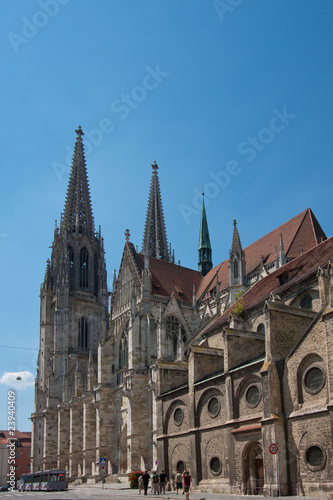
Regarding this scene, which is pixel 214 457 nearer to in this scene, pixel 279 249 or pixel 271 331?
pixel 271 331

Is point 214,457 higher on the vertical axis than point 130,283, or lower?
lower

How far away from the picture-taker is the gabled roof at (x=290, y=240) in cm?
3891

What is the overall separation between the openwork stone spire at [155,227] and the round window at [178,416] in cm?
3732

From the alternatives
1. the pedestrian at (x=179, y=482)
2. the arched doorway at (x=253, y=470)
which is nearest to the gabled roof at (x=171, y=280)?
the pedestrian at (x=179, y=482)

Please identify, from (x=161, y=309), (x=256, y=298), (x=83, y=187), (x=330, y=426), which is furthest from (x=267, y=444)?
(x=83, y=187)

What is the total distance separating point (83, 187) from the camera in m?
69.8

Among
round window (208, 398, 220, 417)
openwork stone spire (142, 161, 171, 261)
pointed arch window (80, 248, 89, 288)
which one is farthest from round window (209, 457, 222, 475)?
A: pointed arch window (80, 248, 89, 288)

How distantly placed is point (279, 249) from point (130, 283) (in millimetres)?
14653

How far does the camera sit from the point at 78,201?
68438 mm

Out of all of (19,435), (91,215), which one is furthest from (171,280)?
(19,435)

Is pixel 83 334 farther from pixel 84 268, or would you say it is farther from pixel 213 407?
pixel 213 407

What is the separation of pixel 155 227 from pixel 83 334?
15.7 m

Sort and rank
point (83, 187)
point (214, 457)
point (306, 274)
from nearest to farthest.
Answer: point (214, 457)
point (306, 274)
point (83, 187)

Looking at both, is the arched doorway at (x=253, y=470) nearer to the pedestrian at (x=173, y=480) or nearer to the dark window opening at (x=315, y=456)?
the dark window opening at (x=315, y=456)
